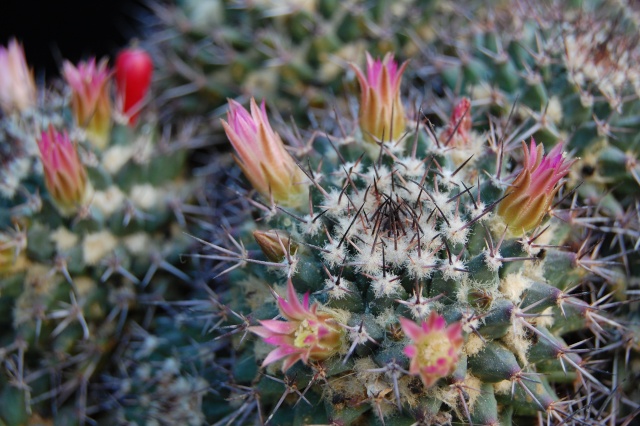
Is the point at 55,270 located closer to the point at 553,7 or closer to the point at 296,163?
the point at 296,163

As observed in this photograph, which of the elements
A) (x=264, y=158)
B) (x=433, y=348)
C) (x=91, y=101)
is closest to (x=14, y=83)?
(x=91, y=101)

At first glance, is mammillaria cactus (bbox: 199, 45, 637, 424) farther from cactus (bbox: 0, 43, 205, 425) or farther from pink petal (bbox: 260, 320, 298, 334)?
cactus (bbox: 0, 43, 205, 425)

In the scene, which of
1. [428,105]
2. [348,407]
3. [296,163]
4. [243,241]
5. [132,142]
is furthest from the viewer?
[132,142]

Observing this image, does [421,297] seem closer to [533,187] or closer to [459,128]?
[533,187]

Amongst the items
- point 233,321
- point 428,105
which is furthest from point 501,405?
point 428,105

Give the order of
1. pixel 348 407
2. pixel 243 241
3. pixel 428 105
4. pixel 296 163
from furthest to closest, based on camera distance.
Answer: pixel 428 105 < pixel 243 241 < pixel 296 163 < pixel 348 407

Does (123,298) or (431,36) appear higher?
(431,36)

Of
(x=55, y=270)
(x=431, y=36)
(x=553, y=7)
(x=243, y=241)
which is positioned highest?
(x=553, y=7)
